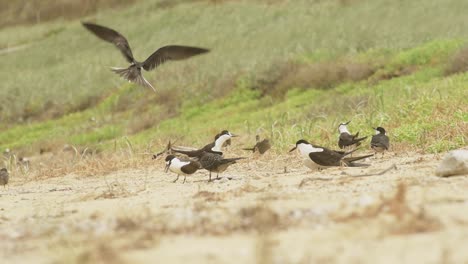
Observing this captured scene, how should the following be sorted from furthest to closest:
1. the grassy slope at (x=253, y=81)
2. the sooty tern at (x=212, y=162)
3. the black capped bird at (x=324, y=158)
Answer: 1. the grassy slope at (x=253, y=81)
2. the sooty tern at (x=212, y=162)
3. the black capped bird at (x=324, y=158)

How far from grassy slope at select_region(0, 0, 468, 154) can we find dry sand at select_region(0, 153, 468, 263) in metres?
3.63

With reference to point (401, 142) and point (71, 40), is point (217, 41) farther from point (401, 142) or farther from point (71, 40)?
point (401, 142)

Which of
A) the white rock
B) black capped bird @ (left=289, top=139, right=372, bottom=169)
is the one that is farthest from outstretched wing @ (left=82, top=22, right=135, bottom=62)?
the white rock

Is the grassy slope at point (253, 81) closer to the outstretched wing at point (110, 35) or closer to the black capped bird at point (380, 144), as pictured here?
the black capped bird at point (380, 144)

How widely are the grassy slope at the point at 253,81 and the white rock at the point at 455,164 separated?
258 cm

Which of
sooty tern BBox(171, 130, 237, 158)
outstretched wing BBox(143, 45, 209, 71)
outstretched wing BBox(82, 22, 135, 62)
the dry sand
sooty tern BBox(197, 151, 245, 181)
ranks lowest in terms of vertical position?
the dry sand

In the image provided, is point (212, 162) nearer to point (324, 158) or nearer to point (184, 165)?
point (184, 165)

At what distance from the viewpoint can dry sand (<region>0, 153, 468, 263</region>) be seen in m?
4.09

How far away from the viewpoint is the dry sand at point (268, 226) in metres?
4.09

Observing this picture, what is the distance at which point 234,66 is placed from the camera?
81.6 ft

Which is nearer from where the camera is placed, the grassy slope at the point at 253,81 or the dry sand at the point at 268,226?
the dry sand at the point at 268,226

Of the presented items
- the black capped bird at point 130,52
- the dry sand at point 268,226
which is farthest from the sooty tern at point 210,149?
the dry sand at point 268,226

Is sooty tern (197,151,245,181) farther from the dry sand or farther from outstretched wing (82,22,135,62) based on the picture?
outstretched wing (82,22,135,62)

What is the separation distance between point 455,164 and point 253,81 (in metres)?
15.7
